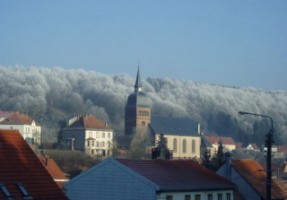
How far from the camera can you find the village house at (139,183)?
113ft

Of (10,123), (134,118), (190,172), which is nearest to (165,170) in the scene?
(190,172)

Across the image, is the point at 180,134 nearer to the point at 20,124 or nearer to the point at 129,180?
the point at 20,124

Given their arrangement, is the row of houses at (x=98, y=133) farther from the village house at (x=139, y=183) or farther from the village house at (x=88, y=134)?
the village house at (x=139, y=183)

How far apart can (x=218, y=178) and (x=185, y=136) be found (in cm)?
13864

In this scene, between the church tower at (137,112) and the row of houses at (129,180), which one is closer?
the row of houses at (129,180)

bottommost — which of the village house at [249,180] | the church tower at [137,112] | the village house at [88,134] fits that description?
the village house at [249,180]

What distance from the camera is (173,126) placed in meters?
179

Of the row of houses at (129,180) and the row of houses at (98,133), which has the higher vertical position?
the row of houses at (98,133)

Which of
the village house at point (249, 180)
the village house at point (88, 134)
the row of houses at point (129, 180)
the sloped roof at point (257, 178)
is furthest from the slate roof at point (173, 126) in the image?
the row of houses at point (129, 180)

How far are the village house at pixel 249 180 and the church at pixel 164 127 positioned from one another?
412ft

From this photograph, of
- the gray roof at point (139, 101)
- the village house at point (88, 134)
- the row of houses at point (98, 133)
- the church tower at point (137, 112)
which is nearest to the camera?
the row of houses at point (98, 133)

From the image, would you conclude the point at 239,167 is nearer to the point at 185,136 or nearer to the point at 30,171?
the point at 30,171

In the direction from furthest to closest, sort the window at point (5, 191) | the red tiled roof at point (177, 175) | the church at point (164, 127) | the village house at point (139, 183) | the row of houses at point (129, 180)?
the church at point (164, 127)
the red tiled roof at point (177, 175)
the village house at point (139, 183)
the row of houses at point (129, 180)
the window at point (5, 191)

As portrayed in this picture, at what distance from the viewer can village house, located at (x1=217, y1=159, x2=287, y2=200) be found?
43.0 metres
